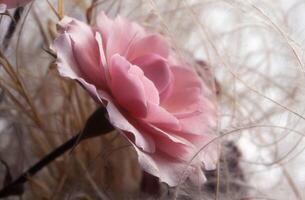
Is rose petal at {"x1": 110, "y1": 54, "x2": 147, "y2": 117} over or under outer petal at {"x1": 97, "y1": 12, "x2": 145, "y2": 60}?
under

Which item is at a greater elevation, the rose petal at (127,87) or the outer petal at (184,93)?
the rose petal at (127,87)

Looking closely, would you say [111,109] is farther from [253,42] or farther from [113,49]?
[253,42]

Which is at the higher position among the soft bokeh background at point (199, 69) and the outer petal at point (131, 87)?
the outer petal at point (131, 87)

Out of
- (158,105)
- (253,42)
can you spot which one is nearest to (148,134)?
(158,105)

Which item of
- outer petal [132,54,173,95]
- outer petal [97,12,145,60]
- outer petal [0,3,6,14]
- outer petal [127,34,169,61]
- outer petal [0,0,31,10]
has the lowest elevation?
outer petal [132,54,173,95]

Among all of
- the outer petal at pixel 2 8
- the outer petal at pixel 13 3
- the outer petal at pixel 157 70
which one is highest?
the outer petal at pixel 2 8

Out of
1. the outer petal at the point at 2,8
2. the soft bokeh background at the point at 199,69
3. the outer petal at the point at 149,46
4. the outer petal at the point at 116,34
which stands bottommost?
the soft bokeh background at the point at 199,69
